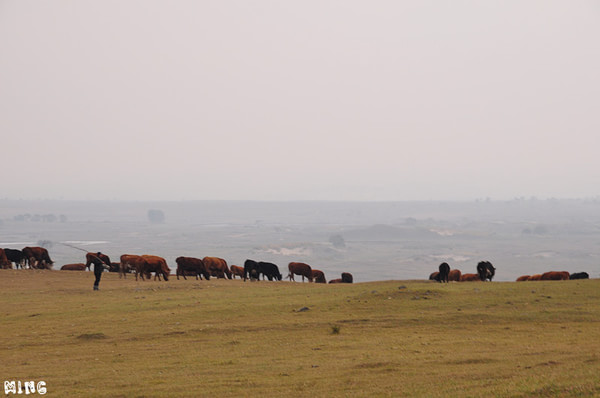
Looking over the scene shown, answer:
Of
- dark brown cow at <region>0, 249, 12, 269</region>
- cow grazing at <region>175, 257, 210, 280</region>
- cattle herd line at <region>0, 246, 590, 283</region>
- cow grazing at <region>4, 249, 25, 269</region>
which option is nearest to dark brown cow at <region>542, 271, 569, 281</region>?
cattle herd line at <region>0, 246, 590, 283</region>

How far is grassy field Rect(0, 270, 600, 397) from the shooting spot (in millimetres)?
11758

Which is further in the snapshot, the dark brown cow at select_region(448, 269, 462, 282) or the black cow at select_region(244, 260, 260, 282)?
the black cow at select_region(244, 260, 260, 282)

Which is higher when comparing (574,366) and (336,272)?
(574,366)

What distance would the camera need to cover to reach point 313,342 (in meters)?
16.4

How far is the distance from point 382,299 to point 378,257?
16484cm

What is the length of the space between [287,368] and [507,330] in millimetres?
7500

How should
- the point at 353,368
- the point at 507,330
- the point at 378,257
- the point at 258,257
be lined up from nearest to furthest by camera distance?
the point at 353,368
the point at 507,330
the point at 258,257
the point at 378,257

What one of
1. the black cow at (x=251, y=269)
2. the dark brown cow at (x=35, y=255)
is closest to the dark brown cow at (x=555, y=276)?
the black cow at (x=251, y=269)

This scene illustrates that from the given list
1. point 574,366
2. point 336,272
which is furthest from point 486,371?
point 336,272

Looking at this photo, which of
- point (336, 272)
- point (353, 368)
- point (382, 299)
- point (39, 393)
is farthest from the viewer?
point (336, 272)

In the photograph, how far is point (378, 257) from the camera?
185875 mm

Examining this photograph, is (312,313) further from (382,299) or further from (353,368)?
(353,368)

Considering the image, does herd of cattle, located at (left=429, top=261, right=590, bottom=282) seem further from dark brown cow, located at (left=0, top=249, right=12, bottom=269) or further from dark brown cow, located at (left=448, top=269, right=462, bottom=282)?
dark brown cow, located at (left=0, top=249, right=12, bottom=269)

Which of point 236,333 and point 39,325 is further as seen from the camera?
point 39,325
